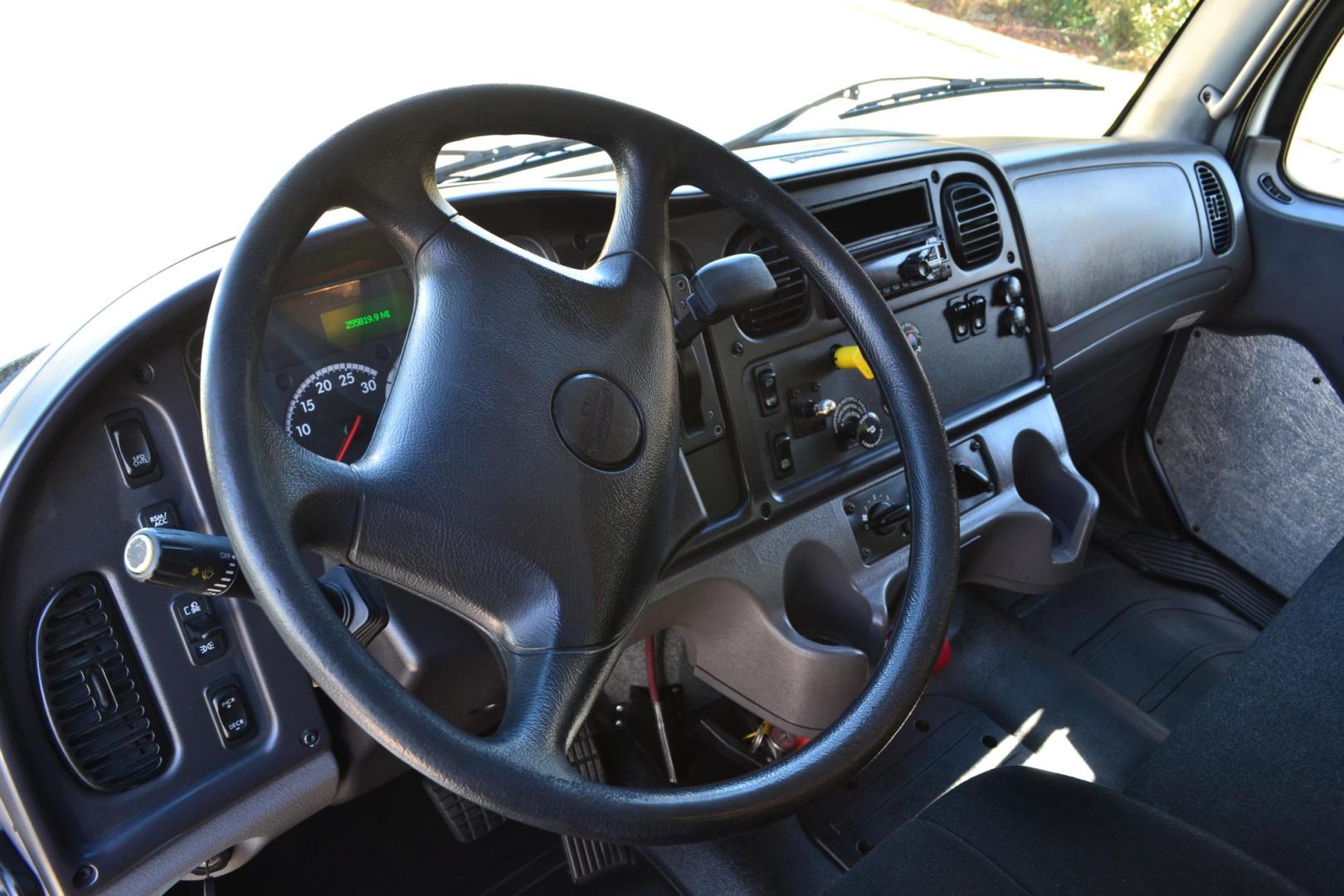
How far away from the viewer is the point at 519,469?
852 mm

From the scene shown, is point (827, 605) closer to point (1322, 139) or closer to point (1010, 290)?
point (1010, 290)

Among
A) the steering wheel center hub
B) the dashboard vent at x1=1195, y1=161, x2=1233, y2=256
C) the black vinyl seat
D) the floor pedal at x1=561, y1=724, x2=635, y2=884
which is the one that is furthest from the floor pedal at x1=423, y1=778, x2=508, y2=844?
the dashboard vent at x1=1195, y1=161, x2=1233, y2=256

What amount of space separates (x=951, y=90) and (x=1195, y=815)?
1.39 m

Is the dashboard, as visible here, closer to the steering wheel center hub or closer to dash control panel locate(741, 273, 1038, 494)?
dash control panel locate(741, 273, 1038, 494)

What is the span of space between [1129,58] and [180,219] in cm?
203

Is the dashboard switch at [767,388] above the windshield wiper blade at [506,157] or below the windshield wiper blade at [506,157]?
below

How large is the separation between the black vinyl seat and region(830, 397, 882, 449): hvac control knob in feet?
1.67

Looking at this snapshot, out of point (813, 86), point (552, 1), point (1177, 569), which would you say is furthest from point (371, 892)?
point (1177, 569)

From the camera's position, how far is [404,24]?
1344mm

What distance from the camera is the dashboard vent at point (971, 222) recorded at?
5.66ft

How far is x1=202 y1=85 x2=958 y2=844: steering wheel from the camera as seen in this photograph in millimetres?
684

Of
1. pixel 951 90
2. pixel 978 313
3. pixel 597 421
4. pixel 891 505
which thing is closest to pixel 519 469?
pixel 597 421

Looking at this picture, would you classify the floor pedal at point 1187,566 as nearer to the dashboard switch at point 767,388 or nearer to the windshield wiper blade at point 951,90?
the windshield wiper blade at point 951,90

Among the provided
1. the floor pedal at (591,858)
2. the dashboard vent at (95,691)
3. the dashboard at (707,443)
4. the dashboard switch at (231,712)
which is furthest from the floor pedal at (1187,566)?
the dashboard vent at (95,691)
